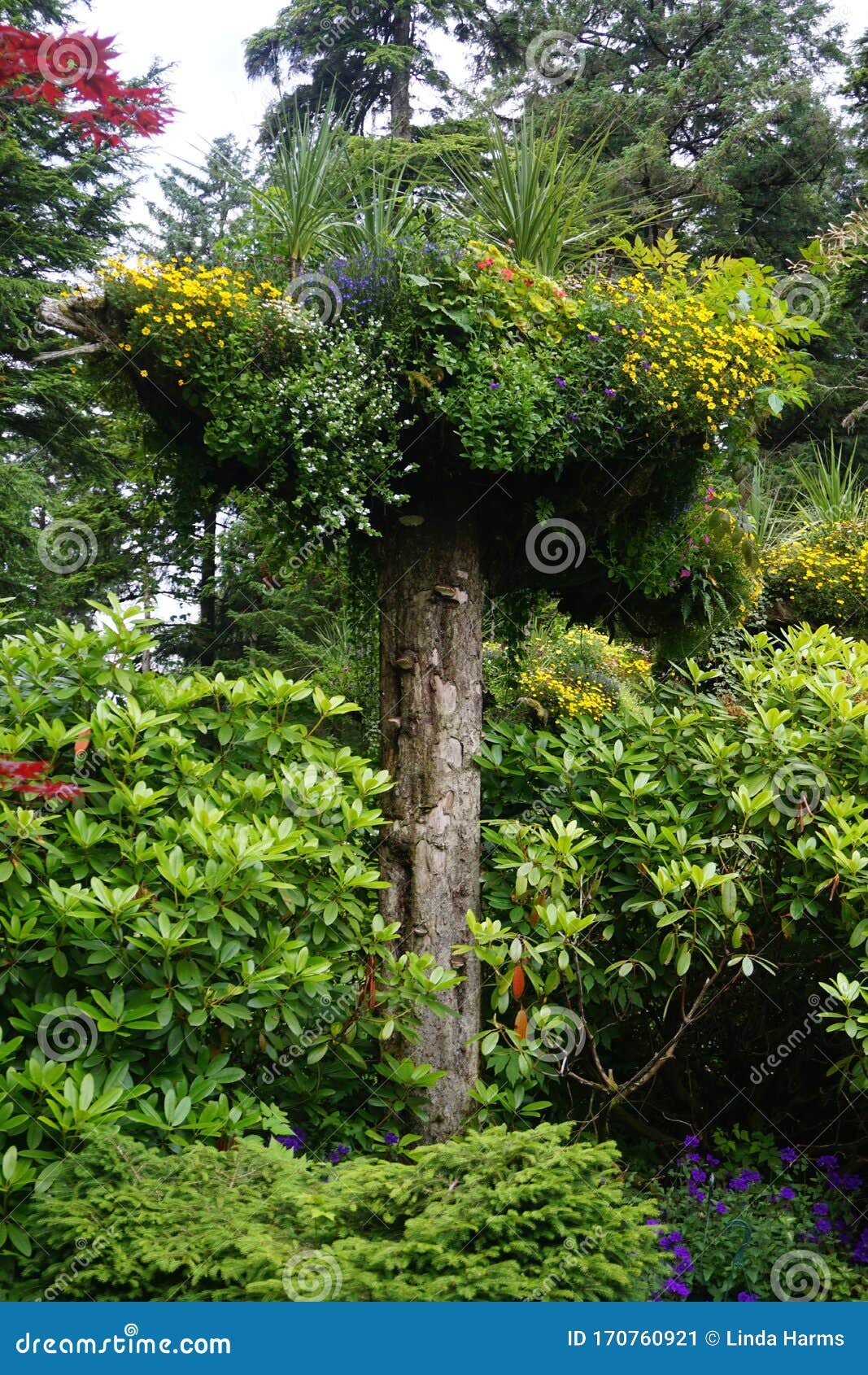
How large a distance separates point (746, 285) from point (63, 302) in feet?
9.70

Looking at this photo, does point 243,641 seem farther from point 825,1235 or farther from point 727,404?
point 825,1235

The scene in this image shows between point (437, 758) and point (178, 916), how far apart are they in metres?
1.54

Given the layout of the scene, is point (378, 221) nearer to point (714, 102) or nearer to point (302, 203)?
point (302, 203)

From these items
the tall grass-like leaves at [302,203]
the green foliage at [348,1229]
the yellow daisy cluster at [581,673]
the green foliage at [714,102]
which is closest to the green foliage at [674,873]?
the green foliage at [348,1229]

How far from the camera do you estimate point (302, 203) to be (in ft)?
15.0

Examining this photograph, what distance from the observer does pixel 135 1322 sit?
7.59ft

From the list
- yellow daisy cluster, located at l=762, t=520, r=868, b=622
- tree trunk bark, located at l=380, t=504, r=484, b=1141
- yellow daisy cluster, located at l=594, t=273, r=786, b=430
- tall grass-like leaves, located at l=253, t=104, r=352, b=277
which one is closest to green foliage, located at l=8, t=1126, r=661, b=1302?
tree trunk bark, located at l=380, t=504, r=484, b=1141

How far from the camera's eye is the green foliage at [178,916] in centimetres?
293

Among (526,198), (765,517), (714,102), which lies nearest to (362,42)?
(714,102)

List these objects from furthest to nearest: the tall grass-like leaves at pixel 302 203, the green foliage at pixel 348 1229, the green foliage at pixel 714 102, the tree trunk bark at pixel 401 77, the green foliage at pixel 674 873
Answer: the green foliage at pixel 714 102 → the tree trunk bark at pixel 401 77 → the tall grass-like leaves at pixel 302 203 → the green foliage at pixel 674 873 → the green foliage at pixel 348 1229

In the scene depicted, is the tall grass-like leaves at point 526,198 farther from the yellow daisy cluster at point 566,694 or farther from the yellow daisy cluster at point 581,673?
the yellow daisy cluster at point 566,694

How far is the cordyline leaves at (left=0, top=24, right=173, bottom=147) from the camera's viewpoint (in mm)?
2553

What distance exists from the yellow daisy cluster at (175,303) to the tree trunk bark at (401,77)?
37.6ft

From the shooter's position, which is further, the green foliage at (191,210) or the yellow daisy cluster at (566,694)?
the green foliage at (191,210)
